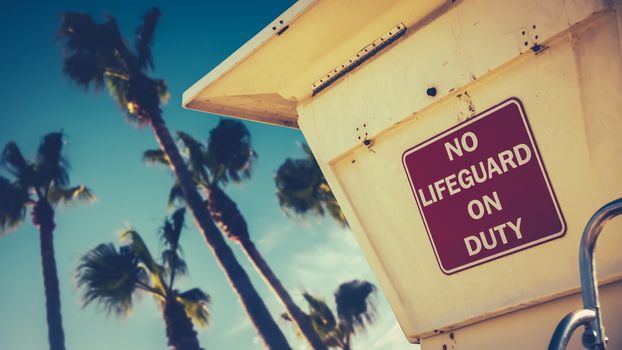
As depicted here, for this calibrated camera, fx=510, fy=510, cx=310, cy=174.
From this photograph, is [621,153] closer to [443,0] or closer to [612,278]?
[612,278]

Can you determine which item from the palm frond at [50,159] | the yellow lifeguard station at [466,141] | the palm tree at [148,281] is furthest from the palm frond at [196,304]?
the yellow lifeguard station at [466,141]

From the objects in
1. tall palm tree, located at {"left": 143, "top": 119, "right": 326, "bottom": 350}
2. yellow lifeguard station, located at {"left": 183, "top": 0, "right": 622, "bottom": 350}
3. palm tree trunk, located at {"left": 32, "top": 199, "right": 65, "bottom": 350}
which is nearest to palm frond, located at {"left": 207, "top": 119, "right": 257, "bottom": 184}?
tall palm tree, located at {"left": 143, "top": 119, "right": 326, "bottom": 350}

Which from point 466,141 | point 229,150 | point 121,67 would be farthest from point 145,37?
point 466,141

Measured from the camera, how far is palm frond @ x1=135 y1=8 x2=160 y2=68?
1120 centimetres

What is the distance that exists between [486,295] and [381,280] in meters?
0.37

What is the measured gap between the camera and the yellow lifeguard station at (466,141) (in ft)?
4.44

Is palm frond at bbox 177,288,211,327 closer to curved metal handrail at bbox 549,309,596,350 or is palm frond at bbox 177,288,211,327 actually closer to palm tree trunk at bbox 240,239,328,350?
palm tree trunk at bbox 240,239,328,350

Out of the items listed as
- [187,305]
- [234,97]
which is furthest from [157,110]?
[234,97]

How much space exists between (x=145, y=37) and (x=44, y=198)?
470 centimetres

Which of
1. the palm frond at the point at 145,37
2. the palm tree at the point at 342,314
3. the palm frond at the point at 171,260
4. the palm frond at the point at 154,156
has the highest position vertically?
the palm frond at the point at 145,37

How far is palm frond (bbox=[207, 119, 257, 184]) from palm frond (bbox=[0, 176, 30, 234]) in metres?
4.67

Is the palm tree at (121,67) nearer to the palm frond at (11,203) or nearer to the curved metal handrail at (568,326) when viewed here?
the palm frond at (11,203)

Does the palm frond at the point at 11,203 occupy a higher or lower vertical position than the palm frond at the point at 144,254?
higher

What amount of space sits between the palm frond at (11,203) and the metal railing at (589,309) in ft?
42.5
